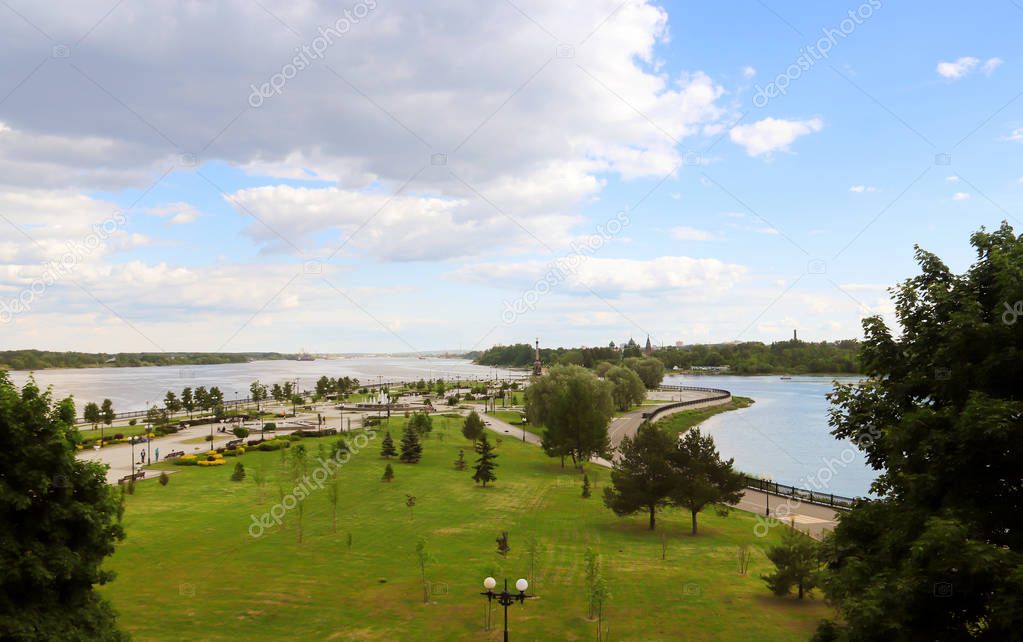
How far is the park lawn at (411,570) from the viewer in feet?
64.1

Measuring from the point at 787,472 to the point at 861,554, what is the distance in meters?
48.7

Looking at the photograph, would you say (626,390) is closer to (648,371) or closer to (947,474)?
(648,371)

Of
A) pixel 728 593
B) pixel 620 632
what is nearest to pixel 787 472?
pixel 728 593

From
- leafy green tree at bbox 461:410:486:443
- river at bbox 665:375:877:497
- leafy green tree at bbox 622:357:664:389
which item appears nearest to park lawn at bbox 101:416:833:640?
river at bbox 665:375:877:497

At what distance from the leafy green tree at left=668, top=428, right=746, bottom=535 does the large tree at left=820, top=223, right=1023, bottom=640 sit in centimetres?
2032

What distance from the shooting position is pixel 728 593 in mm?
23375

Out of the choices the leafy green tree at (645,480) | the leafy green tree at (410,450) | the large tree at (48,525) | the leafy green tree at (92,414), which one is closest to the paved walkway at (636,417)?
the leafy green tree at (645,480)

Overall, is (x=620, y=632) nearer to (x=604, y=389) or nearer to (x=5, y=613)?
(x=5, y=613)

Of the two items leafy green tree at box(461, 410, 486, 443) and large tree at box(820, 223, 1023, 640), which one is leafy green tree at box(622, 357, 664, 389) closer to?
leafy green tree at box(461, 410, 486, 443)

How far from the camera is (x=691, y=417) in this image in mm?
98375

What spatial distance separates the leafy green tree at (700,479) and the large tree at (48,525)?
91.9 feet

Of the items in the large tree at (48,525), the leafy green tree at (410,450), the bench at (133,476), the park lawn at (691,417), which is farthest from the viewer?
the park lawn at (691,417)

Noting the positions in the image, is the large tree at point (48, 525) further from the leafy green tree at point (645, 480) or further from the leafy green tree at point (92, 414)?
the leafy green tree at point (92, 414)

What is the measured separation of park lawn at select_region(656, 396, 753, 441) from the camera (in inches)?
3410
